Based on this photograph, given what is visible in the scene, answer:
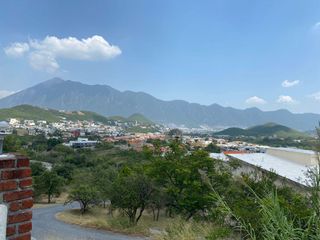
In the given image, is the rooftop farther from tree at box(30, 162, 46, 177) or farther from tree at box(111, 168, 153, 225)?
tree at box(30, 162, 46, 177)

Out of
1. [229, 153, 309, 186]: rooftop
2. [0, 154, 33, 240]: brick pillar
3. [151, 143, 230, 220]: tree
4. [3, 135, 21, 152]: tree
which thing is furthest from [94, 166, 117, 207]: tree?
[0, 154, 33, 240]: brick pillar

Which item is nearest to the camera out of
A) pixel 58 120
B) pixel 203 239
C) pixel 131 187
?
pixel 203 239

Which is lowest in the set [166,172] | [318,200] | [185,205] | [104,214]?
[104,214]

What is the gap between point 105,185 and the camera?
1379 inches

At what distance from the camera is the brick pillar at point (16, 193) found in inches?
111

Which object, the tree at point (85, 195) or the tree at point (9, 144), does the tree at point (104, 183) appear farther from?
the tree at point (9, 144)

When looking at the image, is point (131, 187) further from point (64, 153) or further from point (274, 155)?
point (64, 153)

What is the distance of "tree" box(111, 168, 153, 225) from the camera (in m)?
28.5

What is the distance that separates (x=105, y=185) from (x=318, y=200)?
32915 millimetres

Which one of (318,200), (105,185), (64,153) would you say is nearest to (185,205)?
(105,185)

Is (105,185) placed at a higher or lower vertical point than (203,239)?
lower

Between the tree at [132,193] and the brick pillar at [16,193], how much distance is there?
25.5m

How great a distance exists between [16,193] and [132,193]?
26.0 m

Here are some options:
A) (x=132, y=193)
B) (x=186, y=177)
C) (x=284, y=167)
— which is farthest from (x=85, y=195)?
(x=284, y=167)
